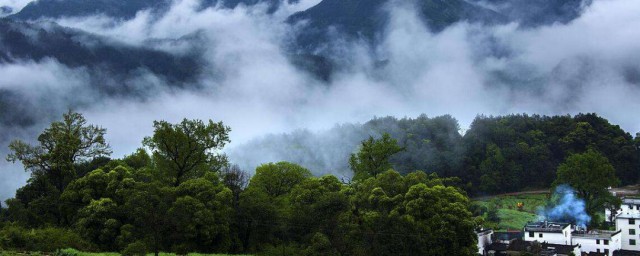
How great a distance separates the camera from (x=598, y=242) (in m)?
55.3

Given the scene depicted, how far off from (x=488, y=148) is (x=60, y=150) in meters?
77.1

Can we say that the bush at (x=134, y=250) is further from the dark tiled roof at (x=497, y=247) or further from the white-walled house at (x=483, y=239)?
the dark tiled roof at (x=497, y=247)

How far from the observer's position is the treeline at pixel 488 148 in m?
95.9

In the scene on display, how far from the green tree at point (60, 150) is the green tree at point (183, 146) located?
3.91 metres

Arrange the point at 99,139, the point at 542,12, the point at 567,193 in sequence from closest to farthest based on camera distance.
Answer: the point at 99,139, the point at 567,193, the point at 542,12

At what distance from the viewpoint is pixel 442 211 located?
125ft

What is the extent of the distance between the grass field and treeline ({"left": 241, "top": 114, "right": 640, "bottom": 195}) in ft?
14.0

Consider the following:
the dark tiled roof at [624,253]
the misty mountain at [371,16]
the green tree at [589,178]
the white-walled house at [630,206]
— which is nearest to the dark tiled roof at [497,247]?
the dark tiled roof at [624,253]

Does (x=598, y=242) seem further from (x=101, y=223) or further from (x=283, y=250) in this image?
(x=101, y=223)

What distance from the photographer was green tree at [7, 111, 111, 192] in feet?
124

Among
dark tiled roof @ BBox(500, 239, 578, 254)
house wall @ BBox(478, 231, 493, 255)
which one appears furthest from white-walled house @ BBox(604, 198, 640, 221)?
house wall @ BBox(478, 231, 493, 255)

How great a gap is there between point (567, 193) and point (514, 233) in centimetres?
973

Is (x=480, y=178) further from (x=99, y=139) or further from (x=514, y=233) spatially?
(x=99, y=139)

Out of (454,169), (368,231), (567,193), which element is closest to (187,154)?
(368,231)
